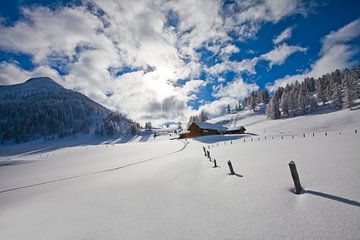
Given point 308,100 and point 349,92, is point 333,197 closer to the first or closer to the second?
point 349,92

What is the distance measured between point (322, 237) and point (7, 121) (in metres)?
202

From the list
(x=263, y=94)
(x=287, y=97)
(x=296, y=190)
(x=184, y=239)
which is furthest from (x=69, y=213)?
(x=263, y=94)

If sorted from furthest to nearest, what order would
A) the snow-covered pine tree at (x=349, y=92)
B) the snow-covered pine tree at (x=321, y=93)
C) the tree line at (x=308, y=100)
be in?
1. the snow-covered pine tree at (x=321, y=93)
2. the tree line at (x=308, y=100)
3. the snow-covered pine tree at (x=349, y=92)

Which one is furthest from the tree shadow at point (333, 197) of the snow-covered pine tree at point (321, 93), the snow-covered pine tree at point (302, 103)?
the snow-covered pine tree at point (321, 93)

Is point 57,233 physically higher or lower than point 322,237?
lower

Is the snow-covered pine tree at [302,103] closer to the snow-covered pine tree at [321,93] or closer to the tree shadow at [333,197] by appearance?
the snow-covered pine tree at [321,93]

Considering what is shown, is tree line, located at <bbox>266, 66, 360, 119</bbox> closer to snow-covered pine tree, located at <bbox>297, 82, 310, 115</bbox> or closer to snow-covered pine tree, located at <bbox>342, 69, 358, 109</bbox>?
snow-covered pine tree, located at <bbox>297, 82, 310, 115</bbox>

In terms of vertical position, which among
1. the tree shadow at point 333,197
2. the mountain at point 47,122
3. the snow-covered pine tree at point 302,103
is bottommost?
the tree shadow at point 333,197

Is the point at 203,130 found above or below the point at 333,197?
above

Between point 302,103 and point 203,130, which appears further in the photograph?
point 302,103

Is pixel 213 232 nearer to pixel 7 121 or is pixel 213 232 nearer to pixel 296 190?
pixel 296 190

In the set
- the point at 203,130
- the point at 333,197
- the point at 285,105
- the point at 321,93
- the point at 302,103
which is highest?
the point at 321,93

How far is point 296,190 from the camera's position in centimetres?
545

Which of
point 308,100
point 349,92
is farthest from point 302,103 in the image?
point 349,92
